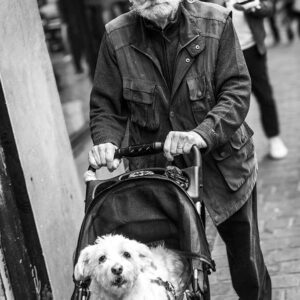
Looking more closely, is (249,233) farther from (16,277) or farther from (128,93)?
A: (16,277)

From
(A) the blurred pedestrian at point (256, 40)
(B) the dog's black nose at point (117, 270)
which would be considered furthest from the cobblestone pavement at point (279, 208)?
(B) the dog's black nose at point (117, 270)

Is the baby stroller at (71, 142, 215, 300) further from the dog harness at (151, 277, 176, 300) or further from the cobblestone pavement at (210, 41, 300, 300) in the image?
the cobblestone pavement at (210, 41, 300, 300)

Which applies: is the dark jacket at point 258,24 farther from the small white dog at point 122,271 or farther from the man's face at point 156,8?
the small white dog at point 122,271

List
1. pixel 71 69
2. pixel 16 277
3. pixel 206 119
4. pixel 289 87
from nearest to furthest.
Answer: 1. pixel 206 119
2. pixel 16 277
3. pixel 289 87
4. pixel 71 69

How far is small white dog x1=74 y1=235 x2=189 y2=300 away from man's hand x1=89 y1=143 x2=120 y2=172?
351 mm

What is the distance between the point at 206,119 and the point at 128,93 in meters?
0.45

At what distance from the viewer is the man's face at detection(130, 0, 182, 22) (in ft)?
11.0

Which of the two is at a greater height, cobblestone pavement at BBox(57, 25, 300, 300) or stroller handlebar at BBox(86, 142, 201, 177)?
stroller handlebar at BBox(86, 142, 201, 177)

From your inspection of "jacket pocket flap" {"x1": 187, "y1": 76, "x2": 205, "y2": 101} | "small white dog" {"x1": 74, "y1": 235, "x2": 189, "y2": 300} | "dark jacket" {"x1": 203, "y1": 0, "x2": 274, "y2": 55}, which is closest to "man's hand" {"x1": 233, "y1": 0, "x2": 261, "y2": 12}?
"dark jacket" {"x1": 203, "y1": 0, "x2": 274, "y2": 55}

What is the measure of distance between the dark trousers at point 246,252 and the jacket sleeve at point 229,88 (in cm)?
48

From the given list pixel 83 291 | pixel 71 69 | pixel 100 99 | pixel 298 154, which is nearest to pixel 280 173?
pixel 298 154

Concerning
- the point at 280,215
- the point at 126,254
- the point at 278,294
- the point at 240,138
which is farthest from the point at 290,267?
the point at 126,254

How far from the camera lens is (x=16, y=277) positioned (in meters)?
4.32

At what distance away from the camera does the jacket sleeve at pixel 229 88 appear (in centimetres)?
336
